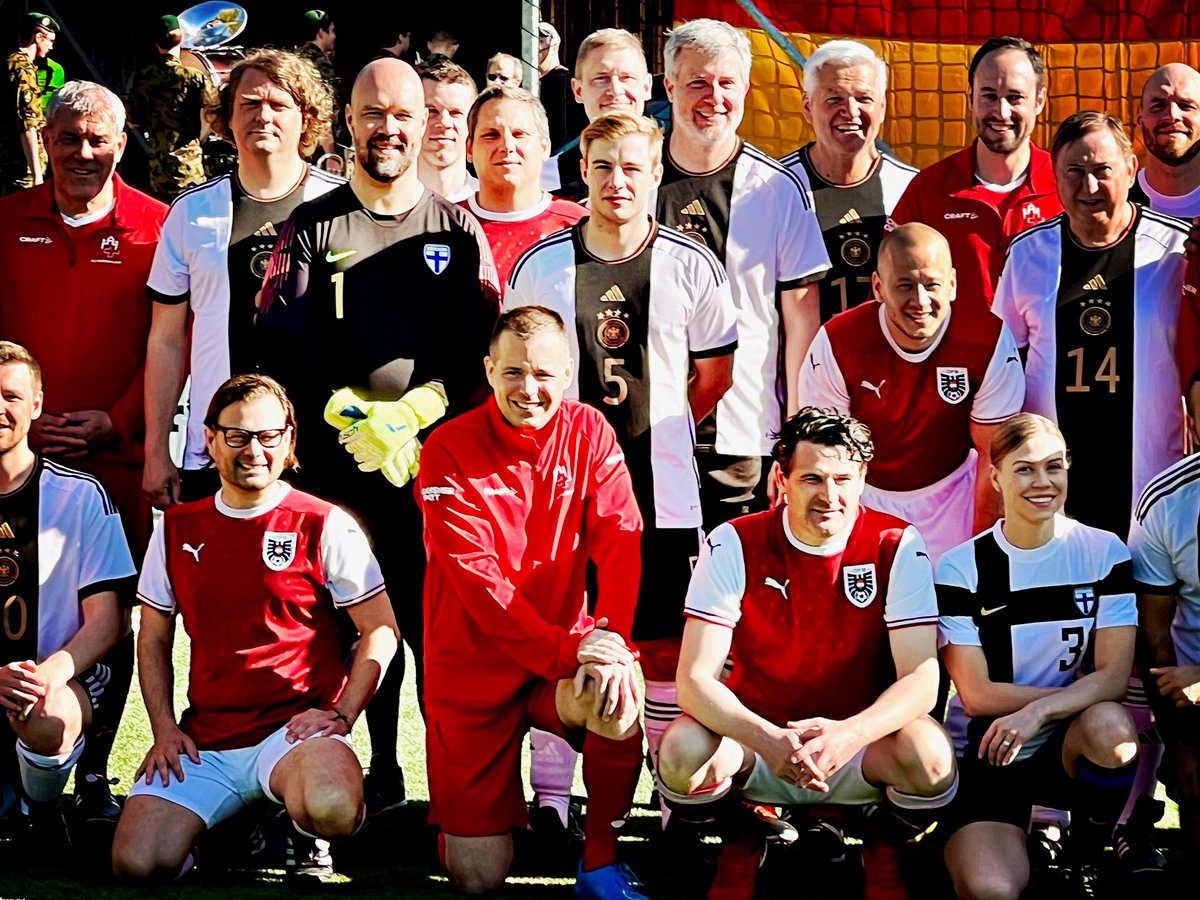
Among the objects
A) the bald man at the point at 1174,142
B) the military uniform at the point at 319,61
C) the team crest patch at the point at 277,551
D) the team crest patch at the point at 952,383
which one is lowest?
the team crest patch at the point at 277,551

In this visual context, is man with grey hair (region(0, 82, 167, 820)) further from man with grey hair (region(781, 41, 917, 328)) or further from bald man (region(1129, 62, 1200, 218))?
bald man (region(1129, 62, 1200, 218))

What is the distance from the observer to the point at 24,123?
1017cm

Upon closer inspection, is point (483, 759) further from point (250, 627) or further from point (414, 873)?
point (250, 627)

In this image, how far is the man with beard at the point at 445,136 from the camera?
5945mm

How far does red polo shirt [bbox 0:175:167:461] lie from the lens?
520 centimetres

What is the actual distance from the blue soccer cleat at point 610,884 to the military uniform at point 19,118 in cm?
727

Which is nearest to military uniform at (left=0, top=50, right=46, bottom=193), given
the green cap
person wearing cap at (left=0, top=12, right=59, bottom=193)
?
person wearing cap at (left=0, top=12, right=59, bottom=193)

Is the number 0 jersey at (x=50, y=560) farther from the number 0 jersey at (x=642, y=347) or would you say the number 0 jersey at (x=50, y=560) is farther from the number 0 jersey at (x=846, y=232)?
the number 0 jersey at (x=846, y=232)

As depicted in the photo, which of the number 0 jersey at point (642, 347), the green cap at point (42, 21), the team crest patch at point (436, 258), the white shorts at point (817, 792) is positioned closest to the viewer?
the white shorts at point (817, 792)

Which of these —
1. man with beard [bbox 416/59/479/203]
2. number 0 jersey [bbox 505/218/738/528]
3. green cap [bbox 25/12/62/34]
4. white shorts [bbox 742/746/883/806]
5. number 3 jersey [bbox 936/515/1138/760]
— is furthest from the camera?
green cap [bbox 25/12/62/34]

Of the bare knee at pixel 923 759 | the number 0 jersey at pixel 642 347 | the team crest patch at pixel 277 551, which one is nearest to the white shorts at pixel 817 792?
the bare knee at pixel 923 759

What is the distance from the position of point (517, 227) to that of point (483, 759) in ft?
6.03

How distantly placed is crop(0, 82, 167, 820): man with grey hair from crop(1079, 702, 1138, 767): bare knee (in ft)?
9.30

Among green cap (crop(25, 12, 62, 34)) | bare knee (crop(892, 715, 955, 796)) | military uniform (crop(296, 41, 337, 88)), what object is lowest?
bare knee (crop(892, 715, 955, 796))
